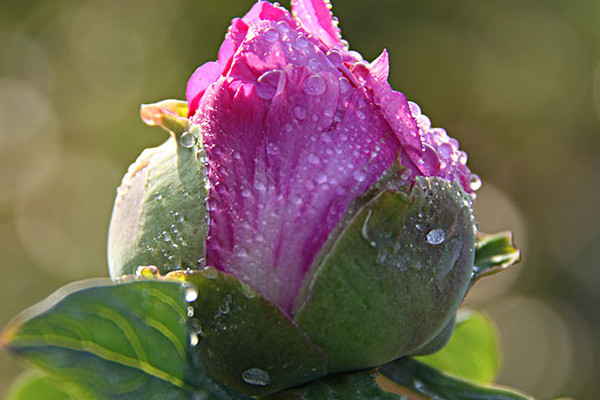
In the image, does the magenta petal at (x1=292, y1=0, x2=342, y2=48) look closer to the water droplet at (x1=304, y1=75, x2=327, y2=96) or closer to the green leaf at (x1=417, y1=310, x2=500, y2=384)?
the water droplet at (x1=304, y1=75, x2=327, y2=96)

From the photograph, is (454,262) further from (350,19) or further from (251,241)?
(350,19)

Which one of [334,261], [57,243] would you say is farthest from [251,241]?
[57,243]

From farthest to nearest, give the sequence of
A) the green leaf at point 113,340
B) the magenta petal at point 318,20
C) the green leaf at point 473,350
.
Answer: the green leaf at point 473,350 < the magenta petal at point 318,20 < the green leaf at point 113,340

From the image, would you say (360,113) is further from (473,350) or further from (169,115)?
(473,350)

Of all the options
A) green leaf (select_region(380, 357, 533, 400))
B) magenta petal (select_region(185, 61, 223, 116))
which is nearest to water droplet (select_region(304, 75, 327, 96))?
magenta petal (select_region(185, 61, 223, 116))

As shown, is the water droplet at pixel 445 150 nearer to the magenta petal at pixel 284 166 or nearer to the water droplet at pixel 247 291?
the magenta petal at pixel 284 166

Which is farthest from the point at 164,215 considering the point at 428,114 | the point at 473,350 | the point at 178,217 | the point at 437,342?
the point at 428,114

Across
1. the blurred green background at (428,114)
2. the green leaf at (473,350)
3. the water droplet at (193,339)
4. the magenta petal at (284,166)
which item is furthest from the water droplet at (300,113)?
the blurred green background at (428,114)
